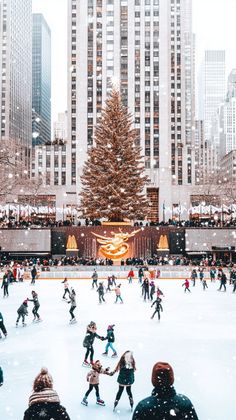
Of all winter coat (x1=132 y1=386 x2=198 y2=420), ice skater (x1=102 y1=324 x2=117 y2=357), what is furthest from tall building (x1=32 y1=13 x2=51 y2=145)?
winter coat (x1=132 y1=386 x2=198 y2=420)

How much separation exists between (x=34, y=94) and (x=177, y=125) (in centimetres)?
10237

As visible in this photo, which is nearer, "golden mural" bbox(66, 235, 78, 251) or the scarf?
the scarf

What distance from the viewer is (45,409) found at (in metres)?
3.60

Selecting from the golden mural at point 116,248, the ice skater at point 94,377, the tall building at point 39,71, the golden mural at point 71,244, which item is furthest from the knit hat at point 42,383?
the tall building at point 39,71

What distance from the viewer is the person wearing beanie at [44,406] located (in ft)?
11.7

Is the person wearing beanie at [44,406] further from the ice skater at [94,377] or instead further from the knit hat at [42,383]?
the ice skater at [94,377]

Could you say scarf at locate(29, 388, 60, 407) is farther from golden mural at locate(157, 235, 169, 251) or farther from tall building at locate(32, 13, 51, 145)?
tall building at locate(32, 13, 51, 145)

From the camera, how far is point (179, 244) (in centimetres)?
4191

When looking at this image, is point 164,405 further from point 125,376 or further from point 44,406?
point 125,376

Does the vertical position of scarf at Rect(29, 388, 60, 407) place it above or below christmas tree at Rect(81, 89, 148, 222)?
below

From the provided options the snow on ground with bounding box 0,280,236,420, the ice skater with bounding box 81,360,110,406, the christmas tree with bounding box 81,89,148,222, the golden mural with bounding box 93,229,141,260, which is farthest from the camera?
the christmas tree with bounding box 81,89,148,222

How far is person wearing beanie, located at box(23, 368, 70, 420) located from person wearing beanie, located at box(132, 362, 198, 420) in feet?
2.01

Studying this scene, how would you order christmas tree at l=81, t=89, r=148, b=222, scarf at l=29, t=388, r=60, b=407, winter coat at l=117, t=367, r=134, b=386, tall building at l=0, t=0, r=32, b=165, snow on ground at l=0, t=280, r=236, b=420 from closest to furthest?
1. scarf at l=29, t=388, r=60, b=407
2. winter coat at l=117, t=367, r=134, b=386
3. snow on ground at l=0, t=280, r=236, b=420
4. christmas tree at l=81, t=89, r=148, b=222
5. tall building at l=0, t=0, r=32, b=165

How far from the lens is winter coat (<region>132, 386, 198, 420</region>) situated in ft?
11.1
